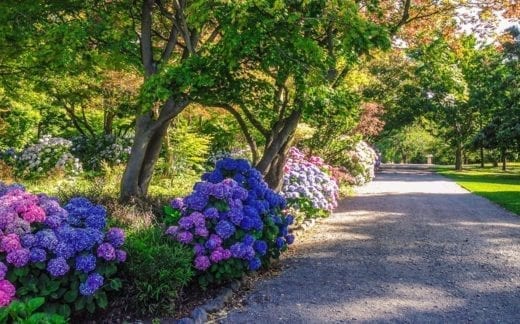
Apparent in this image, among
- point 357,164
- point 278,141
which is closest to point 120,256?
point 278,141

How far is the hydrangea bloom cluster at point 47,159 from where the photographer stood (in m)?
12.6

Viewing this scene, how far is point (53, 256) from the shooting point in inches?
152

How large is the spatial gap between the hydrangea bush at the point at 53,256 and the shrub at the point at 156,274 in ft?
0.87

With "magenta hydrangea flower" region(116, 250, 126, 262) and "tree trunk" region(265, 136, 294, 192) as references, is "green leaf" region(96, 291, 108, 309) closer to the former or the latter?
"magenta hydrangea flower" region(116, 250, 126, 262)

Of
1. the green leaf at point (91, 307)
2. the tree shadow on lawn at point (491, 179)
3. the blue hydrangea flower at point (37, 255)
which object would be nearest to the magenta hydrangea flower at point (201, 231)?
the green leaf at point (91, 307)

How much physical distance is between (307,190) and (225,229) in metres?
4.02

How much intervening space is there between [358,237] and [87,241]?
512 cm

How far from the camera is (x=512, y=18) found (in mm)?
8508

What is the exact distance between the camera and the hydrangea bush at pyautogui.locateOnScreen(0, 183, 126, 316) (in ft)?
12.2

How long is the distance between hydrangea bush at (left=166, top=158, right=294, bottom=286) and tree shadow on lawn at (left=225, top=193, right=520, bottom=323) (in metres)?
0.41

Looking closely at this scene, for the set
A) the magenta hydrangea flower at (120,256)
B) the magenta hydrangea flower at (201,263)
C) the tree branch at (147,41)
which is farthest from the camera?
the tree branch at (147,41)

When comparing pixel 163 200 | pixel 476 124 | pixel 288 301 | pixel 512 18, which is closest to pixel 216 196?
pixel 288 301

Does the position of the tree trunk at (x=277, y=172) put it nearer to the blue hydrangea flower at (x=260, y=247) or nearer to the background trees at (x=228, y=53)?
the background trees at (x=228, y=53)

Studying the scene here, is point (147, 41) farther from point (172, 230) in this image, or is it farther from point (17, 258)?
point (17, 258)
